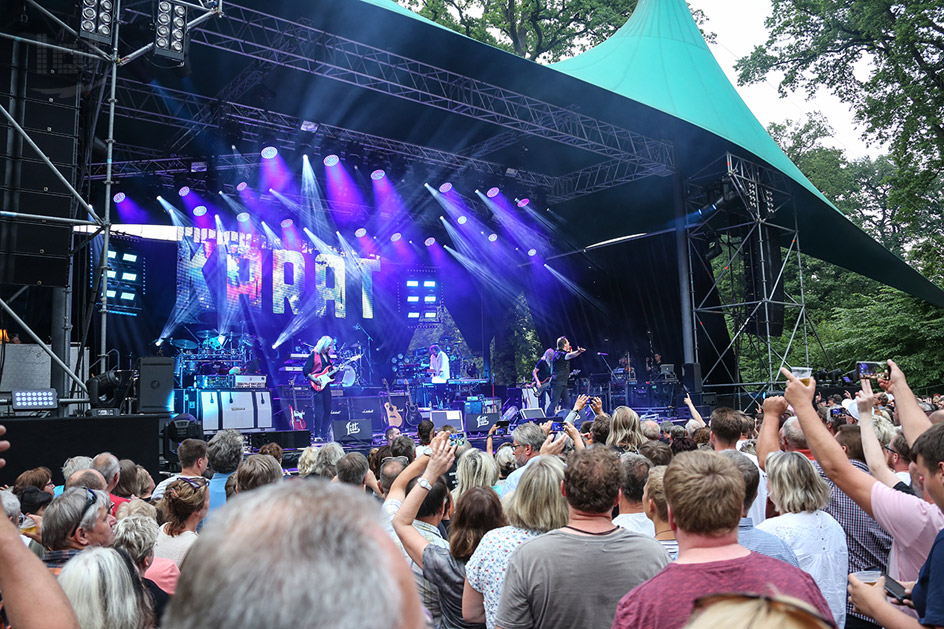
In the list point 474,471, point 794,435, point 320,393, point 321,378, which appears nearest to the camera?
point 474,471

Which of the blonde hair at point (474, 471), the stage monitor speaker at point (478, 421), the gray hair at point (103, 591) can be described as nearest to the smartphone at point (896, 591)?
the gray hair at point (103, 591)

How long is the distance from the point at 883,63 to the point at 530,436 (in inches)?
683

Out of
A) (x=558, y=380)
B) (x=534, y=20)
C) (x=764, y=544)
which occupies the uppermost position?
(x=534, y=20)

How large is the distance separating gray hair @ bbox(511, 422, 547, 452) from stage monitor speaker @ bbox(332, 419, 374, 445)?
7.73 meters

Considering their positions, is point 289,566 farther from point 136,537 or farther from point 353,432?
point 353,432

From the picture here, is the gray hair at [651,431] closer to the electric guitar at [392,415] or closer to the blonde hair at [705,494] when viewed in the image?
the blonde hair at [705,494]

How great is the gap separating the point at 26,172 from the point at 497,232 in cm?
1159

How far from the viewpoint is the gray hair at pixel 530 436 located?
15.3ft

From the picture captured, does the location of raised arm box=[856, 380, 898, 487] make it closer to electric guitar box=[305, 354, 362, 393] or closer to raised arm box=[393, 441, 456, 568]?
raised arm box=[393, 441, 456, 568]

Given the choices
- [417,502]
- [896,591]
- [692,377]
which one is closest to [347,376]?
[692,377]

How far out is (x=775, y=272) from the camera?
48.1 feet

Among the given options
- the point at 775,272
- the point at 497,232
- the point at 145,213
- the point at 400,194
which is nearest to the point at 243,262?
the point at 145,213

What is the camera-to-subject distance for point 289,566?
69cm

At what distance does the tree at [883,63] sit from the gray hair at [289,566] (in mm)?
19154
